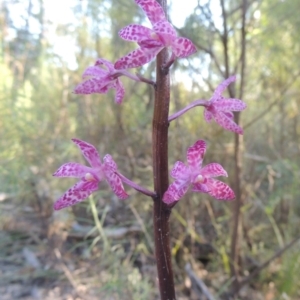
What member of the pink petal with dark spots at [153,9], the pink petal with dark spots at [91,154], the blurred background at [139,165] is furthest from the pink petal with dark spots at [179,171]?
the blurred background at [139,165]

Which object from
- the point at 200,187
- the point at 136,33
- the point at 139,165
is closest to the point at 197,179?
the point at 200,187

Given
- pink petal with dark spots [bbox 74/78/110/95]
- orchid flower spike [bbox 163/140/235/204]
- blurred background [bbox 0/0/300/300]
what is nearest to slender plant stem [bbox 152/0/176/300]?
orchid flower spike [bbox 163/140/235/204]

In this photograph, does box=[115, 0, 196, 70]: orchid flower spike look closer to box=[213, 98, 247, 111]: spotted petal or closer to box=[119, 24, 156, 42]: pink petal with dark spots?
box=[119, 24, 156, 42]: pink petal with dark spots

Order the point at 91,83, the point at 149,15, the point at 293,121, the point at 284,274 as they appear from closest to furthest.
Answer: the point at 149,15
the point at 91,83
the point at 284,274
the point at 293,121

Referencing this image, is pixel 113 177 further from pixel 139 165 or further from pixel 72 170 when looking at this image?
pixel 139 165

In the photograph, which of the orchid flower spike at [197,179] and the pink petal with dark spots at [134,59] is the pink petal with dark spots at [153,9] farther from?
the orchid flower spike at [197,179]

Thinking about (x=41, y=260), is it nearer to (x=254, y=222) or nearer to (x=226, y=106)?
(x=254, y=222)

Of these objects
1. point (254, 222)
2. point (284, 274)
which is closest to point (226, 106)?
point (284, 274)
